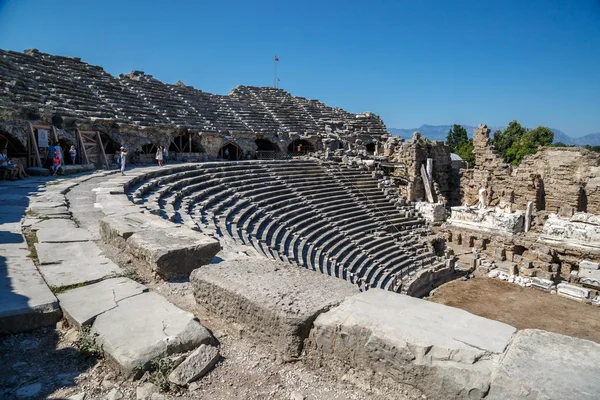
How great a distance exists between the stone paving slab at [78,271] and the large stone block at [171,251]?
294 mm

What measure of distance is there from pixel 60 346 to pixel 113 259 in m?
1.60

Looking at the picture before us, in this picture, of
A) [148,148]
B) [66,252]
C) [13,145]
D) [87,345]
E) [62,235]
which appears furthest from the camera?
[148,148]

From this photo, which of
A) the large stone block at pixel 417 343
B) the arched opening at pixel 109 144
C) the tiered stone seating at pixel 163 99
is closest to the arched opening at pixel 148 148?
the arched opening at pixel 109 144

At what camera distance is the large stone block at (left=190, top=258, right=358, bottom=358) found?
2510 millimetres

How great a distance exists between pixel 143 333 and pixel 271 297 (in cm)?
91

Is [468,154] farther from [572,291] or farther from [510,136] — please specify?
[572,291]

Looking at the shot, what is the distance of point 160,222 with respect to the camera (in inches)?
194

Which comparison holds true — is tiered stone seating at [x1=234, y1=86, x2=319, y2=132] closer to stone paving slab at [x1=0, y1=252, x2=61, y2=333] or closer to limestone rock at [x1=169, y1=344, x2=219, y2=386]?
stone paving slab at [x1=0, y1=252, x2=61, y2=333]

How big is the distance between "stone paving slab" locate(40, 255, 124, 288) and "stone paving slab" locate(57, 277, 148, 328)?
0.18 m

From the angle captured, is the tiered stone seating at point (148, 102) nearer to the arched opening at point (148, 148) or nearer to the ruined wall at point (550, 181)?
the arched opening at point (148, 148)

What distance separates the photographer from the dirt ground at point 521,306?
400 inches

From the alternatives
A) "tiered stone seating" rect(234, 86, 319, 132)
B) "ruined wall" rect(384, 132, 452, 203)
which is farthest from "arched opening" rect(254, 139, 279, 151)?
"ruined wall" rect(384, 132, 452, 203)

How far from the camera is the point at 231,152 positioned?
75.0 feet

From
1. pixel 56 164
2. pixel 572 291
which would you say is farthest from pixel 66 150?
pixel 572 291
